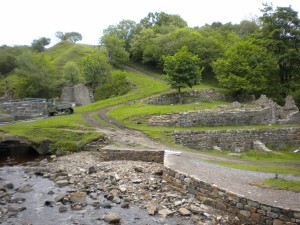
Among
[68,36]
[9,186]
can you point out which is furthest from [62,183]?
[68,36]

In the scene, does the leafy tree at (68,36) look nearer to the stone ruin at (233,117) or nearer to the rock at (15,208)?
the stone ruin at (233,117)

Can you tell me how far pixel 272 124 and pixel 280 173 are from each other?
765 inches

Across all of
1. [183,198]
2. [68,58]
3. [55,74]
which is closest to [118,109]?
[183,198]

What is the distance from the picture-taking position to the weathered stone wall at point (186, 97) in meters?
41.7

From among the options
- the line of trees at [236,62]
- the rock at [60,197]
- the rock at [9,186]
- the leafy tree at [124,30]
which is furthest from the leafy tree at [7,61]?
the rock at [60,197]

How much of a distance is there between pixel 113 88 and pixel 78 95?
758 cm

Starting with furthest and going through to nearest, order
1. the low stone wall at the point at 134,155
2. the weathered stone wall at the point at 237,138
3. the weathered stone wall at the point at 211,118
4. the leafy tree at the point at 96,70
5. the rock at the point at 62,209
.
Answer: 1. the leafy tree at the point at 96,70
2. the weathered stone wall at the point at 211,118
3. the weathered stone wall at the point at 237,138
4. the low stone wall at the point at 134,155
5. the rock at the point at 62,209

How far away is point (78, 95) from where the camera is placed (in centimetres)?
5316

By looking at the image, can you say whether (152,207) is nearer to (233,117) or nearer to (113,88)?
(233,117)

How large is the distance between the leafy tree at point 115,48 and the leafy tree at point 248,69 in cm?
2755

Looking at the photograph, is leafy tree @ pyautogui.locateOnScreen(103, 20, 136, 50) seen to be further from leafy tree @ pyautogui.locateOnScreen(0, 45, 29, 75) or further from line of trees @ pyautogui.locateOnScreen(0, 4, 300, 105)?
leafy tree @ pyautogui.locateOnScreen(0, 45, 29, 75)

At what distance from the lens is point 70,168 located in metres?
21.8

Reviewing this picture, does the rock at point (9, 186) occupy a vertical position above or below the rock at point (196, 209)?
below

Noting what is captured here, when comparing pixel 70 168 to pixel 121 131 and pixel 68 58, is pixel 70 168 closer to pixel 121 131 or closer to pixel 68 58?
pixel 121 131
